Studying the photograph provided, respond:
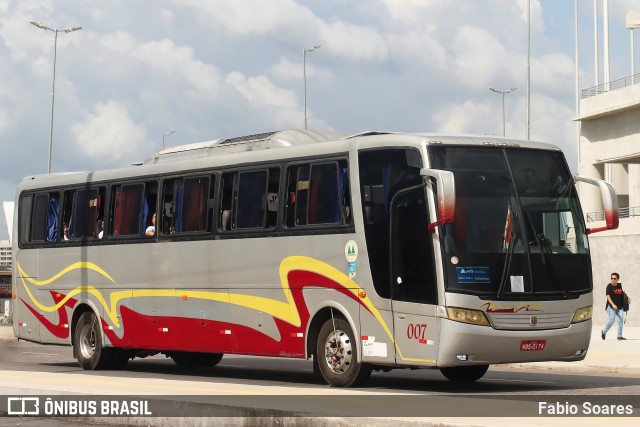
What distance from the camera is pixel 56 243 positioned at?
24766 mm

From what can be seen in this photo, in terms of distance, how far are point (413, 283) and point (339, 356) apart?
169 centimetres

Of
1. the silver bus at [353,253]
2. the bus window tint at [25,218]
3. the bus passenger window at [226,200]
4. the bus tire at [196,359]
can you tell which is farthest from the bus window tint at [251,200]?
the bus window tint at [25,218]

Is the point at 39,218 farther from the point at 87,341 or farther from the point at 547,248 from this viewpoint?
the point at 547,248

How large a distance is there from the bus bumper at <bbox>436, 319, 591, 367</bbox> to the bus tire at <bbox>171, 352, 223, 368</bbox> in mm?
8710

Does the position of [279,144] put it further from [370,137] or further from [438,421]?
[438,421]

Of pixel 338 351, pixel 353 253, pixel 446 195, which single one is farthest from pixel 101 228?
pixel 446 195

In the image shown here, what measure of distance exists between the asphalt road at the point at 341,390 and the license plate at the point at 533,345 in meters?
0.56

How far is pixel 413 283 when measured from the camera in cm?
1723

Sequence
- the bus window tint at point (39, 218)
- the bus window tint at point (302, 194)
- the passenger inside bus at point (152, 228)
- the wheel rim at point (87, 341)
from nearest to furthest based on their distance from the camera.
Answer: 1. the bus window tint at point (302, 194)
2. the passenger inside bus at point (152, 228)
3. the wheel rim at point (87, 341)
4. the bus window tint at point (39, 218)

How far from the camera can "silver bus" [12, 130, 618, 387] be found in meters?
16.9

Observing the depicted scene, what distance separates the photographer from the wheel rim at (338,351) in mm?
18094

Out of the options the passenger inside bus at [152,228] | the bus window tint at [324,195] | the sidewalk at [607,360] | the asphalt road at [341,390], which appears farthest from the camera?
the sidewalk at [607,360]

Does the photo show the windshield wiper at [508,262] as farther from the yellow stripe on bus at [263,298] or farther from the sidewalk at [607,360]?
the sidewalk at [607,360]

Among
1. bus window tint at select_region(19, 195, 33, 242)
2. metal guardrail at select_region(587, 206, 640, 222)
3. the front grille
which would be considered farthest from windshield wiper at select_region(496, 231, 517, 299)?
metal guardrail at select_region(587, 206, 640, 222)
